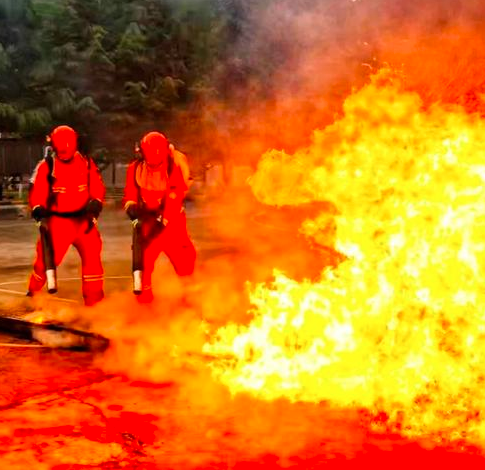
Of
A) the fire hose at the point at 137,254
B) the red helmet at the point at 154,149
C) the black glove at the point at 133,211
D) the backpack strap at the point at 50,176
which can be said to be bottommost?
the fire hose at the point at 137,254

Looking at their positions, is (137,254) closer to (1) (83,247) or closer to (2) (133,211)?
(2) (133,211)

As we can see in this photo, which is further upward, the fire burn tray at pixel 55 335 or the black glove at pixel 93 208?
the black glove at pixel 93 208

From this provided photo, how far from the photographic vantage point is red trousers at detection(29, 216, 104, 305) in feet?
25.1

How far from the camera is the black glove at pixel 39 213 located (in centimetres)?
751

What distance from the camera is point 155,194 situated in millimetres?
7797

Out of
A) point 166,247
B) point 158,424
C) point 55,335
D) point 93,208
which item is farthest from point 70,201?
point 158,424

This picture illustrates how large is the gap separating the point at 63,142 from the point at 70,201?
2.01 feet

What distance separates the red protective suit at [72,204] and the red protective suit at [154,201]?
39 cm

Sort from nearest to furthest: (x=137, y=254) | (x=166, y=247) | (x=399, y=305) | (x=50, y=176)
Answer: (x=399, y=305) → (x=50, y=176) → (x=137, y=254) → (x=166, y=247)

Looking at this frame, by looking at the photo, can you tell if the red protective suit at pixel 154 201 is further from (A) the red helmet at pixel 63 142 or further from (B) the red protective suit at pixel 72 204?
(A) the red helmet at pixel 63 142

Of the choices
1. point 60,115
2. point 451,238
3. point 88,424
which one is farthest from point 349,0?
point 60,115

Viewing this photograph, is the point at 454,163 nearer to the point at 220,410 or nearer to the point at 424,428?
the point at 424,428

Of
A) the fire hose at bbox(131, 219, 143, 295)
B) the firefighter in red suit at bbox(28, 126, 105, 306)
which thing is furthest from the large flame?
the firefighter in red suit at bbox(28, 126, 105, 306)

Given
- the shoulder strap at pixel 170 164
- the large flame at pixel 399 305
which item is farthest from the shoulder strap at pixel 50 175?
the large flame at pixel 399 305
